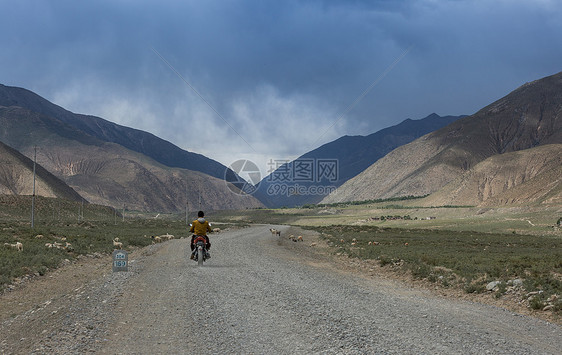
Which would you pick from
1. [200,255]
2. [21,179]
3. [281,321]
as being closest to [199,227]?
[200,255]

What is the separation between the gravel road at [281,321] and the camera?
8.20 meters

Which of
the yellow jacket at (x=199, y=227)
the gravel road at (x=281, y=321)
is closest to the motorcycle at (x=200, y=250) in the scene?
the yellow jacket at (x=199, y=227)

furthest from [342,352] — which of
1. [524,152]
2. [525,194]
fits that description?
[524,152]

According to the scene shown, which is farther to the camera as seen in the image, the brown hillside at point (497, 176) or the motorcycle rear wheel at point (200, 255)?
the brown hillside at point (497, 176)

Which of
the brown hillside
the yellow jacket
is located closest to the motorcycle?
the yellow jacket

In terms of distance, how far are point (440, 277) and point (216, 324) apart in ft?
34.9

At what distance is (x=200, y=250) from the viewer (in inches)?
805

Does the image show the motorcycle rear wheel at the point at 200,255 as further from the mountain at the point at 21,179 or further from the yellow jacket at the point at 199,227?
the mountain at the point at 21,179

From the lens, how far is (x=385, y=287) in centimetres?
1603

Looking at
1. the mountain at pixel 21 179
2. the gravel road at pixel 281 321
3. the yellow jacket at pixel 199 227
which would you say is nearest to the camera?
the gravel road at pixel 281 321

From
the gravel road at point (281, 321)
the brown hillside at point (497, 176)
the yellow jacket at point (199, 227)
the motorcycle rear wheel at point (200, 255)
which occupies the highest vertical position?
the brown hillside at point (497, 176)

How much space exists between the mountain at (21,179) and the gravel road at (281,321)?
134561 mm

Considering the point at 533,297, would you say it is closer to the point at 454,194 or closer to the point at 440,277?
the point at 440,277

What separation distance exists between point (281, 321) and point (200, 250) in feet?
36.6
